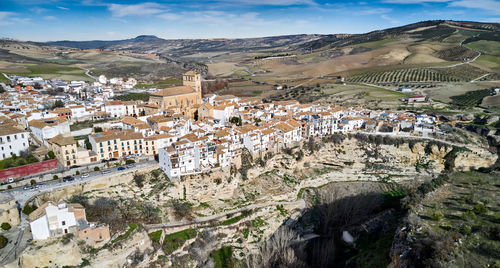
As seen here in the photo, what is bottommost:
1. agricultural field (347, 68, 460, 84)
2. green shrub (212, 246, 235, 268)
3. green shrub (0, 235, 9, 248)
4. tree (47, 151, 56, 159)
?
green shrub (212, 246, 235, 268)

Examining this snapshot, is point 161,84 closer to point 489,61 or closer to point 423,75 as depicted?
point 423,75

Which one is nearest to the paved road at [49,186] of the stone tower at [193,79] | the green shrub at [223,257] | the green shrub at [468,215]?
the green shrub at [223,257]

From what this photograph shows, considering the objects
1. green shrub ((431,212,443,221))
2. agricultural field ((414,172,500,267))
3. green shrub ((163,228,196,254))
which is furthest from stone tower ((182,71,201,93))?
green shrub ((431,212,443,221))

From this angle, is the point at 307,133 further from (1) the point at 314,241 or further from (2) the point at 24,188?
(2) the point at 24,188

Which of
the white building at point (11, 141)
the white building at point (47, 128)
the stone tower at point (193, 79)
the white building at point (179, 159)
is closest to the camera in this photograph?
the white building at point (179, 159)

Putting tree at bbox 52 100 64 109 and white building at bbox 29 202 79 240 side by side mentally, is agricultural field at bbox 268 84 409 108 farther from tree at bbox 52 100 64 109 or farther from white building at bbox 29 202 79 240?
white building at bbox 29 202 79 240

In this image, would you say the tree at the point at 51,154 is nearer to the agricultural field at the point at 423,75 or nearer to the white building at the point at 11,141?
the white building at the point at 11,141

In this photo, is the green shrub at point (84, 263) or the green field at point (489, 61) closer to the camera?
the green shrub at point (84, 263)
